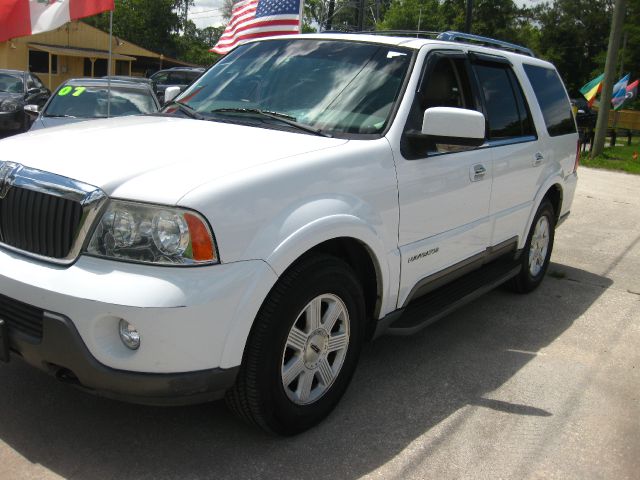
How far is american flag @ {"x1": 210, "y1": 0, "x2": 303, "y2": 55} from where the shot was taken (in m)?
9.05

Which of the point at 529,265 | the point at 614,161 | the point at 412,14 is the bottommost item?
the point at 614,161

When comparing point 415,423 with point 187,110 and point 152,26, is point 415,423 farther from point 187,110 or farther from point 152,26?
point 152,26

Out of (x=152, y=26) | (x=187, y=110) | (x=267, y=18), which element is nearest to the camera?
(x=187, y=110)

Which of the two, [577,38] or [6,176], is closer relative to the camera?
[6,176]

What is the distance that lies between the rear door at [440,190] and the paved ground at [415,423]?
594mm

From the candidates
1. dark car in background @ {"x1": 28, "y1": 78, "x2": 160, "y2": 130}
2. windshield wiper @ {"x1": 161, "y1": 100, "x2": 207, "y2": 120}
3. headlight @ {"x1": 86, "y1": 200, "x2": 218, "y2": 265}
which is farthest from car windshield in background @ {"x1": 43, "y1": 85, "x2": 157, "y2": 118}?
headlight @ {"x1": 86, "y1": 200, "x2": 218, "y2": 265}

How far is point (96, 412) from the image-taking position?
133 inches

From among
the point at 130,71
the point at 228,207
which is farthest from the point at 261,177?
the point at 130,71

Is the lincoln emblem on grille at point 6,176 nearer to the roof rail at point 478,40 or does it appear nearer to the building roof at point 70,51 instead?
the roof rail at point 478,40

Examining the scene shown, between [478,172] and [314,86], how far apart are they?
1.21 meters

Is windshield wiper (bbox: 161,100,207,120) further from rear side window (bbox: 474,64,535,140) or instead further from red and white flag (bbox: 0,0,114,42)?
red and white flag (bbox: 0,0,114,42)

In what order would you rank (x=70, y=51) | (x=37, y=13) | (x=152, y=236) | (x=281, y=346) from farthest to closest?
(x=70, y=51)
(x=37, y=13)
(x=281, y=346)
(x=152, y=236)

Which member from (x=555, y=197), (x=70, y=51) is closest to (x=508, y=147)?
(x=555, y=197)

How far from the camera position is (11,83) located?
45.3 feet
